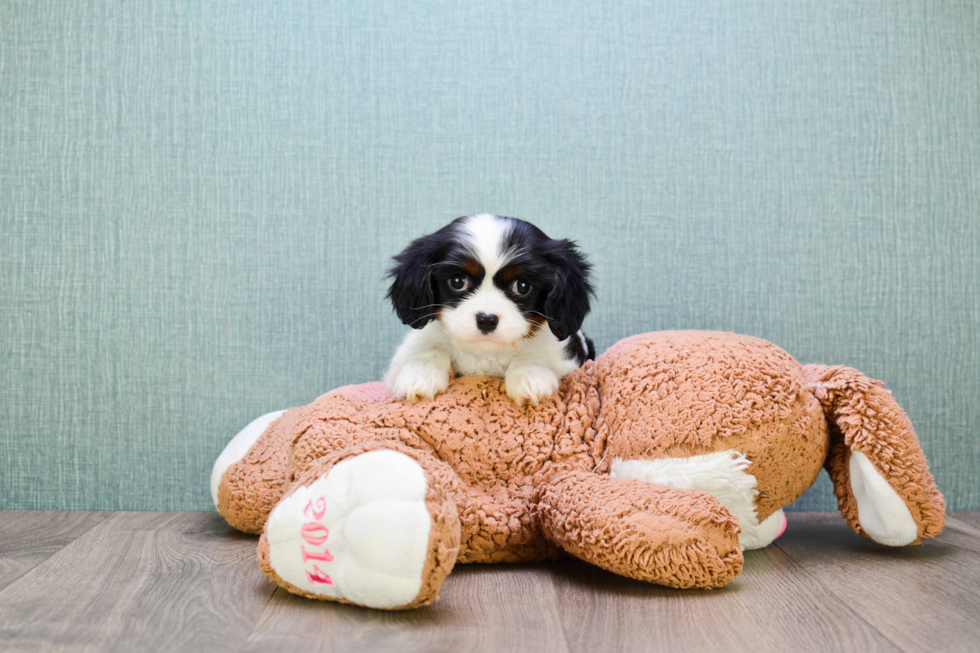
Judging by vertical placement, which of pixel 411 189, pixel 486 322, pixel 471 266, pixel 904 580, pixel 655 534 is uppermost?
pixel 411 189

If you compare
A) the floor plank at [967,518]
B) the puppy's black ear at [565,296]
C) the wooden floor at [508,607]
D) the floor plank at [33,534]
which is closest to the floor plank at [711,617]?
the wooden floor at [508,607]

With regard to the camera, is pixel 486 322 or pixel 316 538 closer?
pixel 316 538

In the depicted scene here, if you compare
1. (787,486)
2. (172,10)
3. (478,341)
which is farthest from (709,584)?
(172,10)

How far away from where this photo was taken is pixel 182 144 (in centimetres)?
203

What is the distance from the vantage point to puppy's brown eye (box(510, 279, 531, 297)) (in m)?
1.46

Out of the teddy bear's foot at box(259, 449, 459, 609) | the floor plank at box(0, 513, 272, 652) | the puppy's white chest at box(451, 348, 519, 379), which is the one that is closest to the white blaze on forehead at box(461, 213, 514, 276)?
the puppy's white chest at box(451, 348, 519, 379)

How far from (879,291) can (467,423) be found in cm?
A: 128

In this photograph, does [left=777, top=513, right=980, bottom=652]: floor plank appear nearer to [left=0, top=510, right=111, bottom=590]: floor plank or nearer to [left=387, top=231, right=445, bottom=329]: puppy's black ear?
[left=387, top=231, right=445, bottom=329]: puppy's black ear

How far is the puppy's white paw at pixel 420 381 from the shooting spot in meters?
1.52

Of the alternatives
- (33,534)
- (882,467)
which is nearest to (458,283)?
(882,467)

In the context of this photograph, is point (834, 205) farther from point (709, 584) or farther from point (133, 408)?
point (133, 408)

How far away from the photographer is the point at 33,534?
172cm

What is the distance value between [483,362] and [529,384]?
0.40 ft

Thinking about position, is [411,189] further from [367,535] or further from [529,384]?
[367,535]
